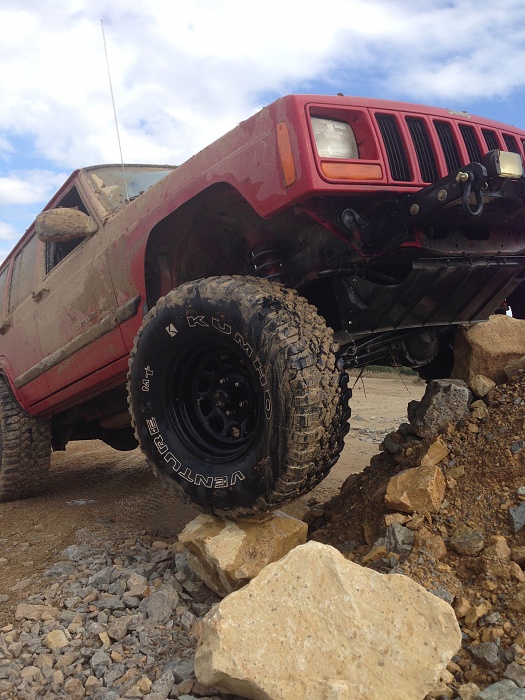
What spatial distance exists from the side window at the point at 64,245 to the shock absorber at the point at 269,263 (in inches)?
70.1

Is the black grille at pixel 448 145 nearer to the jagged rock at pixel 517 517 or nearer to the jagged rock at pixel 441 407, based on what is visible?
the jagged rock at pixel 441 407

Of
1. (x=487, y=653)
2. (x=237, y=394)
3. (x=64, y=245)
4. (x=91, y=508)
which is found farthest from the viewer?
(x=64, y=245)

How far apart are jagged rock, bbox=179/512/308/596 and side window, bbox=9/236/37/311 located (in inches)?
108

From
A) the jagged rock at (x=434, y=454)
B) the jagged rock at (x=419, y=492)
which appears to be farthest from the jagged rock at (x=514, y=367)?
the jagged rock at (x=419, y=492)

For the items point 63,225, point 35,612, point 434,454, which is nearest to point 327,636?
point 434,454

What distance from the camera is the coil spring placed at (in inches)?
101

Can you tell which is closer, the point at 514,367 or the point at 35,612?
the point at 35,612

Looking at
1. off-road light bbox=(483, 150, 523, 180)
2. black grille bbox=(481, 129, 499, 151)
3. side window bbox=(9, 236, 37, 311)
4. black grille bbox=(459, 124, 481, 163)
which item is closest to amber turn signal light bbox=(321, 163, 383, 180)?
off-road light bbox=(483, 150, 523, 180)

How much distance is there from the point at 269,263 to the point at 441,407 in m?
1.03

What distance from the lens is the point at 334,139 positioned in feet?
7.30

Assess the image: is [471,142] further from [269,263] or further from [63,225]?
[63,225]

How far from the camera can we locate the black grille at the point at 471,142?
101 inches

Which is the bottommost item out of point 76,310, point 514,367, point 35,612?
point 35,612

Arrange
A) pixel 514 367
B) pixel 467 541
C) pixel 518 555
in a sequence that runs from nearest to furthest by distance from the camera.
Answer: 1. pixel 518 555
2. pixel 467 541
3. pixel 514 367
